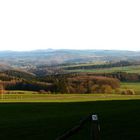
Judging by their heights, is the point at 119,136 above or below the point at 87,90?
above

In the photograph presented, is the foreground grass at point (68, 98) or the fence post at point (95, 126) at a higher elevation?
the fence post at point (95, 126)

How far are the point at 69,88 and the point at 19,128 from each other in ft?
203

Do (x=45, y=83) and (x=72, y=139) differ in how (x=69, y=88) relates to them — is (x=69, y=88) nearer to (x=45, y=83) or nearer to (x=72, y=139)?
(x=45, y=83)

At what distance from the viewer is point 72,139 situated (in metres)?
17.4

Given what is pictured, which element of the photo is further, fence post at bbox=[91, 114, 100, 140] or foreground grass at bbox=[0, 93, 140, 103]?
foreground grass at bbox=[0, 93, 140, 103]

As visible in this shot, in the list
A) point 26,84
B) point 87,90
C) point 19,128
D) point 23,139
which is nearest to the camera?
point 23,139

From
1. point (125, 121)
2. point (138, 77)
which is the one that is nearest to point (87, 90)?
point (138, 77)

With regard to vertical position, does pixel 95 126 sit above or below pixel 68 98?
above

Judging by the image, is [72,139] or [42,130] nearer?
[72,139]

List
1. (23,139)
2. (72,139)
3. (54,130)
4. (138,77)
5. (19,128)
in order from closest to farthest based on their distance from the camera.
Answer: (72,139)
(23,139)
(54,130)
(19,128)
(138,77)

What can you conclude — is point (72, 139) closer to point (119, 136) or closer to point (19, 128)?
point (119, 136)

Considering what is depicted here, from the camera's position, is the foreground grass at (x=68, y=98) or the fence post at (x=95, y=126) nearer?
the fence post at (x=95, y=126)

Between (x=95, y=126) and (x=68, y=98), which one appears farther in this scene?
(x=68, y=98)

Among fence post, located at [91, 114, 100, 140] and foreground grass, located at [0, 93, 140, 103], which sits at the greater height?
fence post, located at [91, 114, 100, 140]
